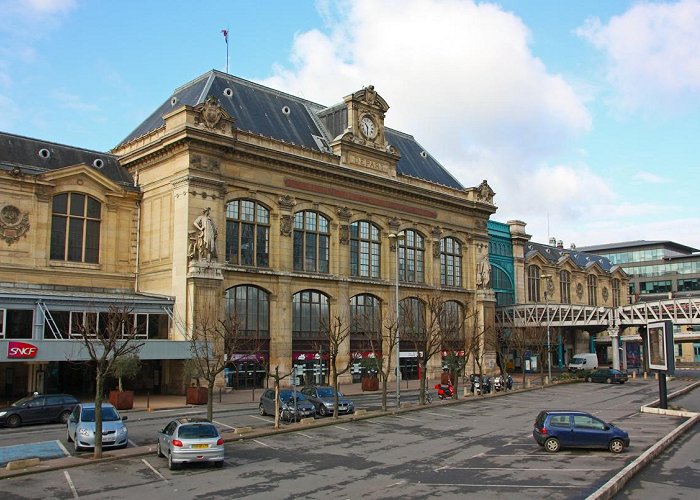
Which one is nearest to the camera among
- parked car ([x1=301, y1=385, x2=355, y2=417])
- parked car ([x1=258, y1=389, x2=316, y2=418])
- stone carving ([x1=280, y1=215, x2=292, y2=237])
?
parked car ([x1=258, y1=389, x2=316, y2=418])

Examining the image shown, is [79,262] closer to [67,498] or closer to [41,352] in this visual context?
[41,352]

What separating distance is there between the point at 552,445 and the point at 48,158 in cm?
4171

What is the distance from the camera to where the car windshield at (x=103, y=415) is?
26.4m

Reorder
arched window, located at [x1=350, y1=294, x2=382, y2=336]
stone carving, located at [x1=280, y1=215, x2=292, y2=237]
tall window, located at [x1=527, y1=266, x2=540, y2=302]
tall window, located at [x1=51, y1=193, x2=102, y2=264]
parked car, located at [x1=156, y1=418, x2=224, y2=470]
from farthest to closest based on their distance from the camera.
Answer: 1. tall window, located at [x1=527, y1=266, x2=540, y2=302]
2. arched window, located at [x1=350, y1=294, x2=382, y2=336]
3. stone carving, located at [x1=280, y1=215, x2=292, y2=237]
4. tall window, located at [x1=51, y1=193, x2=102, y2=264]
5. parked car, located at [x1=156, y1=418, x2=224, y2=470]

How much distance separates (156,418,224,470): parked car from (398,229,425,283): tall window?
43.2 metres

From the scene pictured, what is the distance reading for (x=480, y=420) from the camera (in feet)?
116

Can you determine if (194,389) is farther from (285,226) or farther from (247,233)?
(285,226)

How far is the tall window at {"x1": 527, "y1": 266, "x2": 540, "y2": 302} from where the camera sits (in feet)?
295

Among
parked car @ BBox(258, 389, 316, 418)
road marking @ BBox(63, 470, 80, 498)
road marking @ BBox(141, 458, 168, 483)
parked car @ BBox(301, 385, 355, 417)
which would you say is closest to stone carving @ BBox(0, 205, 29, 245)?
parked car @ BBox(258, 389, 316, 418)

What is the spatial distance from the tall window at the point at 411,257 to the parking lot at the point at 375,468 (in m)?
31.6

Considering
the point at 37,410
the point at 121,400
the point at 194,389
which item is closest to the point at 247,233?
the point at 194,389

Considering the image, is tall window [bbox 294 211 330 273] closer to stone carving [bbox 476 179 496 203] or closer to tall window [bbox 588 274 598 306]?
stone carving [bbox 476 179 496 203]

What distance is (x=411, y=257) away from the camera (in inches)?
2611

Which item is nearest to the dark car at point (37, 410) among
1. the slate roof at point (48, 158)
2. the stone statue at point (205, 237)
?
the stone statue at point (205, 237)
